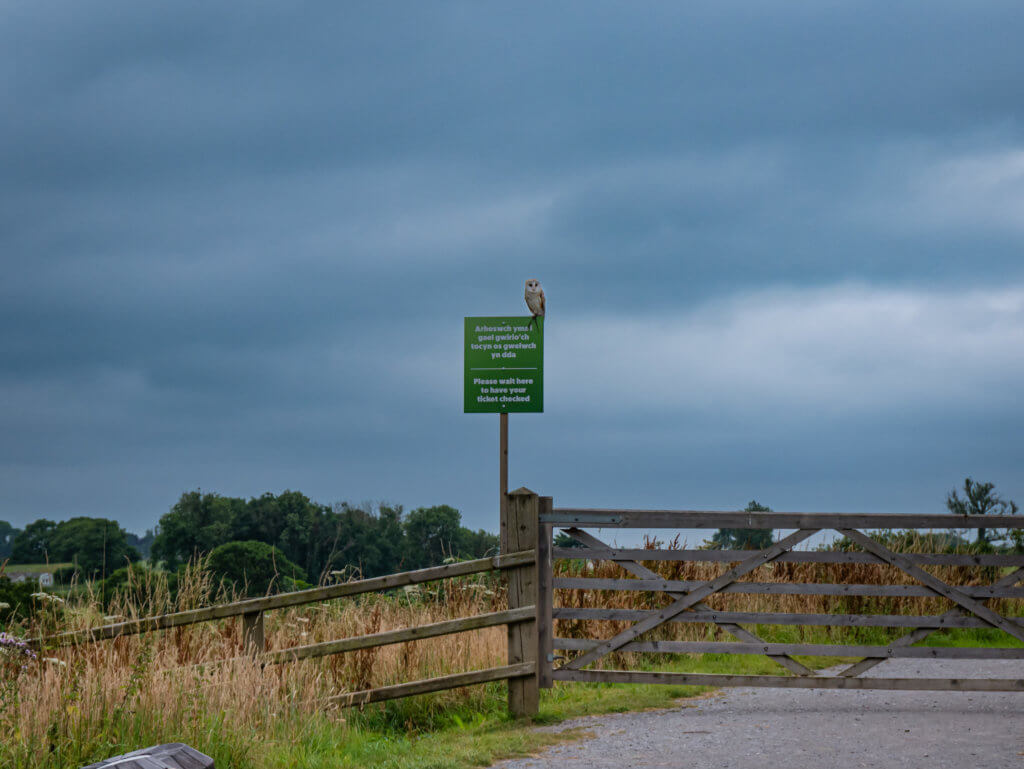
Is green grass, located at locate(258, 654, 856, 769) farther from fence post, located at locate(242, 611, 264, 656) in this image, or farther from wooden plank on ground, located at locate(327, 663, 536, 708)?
fence post, located at locate(242, 611, 264, 656)

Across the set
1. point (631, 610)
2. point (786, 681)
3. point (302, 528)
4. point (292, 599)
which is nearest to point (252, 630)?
point (292, 599)

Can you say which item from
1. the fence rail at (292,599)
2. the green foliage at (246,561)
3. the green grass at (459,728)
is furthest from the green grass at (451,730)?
the green foliage at (246,561)

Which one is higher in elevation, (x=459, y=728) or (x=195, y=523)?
(x=195, y=523)

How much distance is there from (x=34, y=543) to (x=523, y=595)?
1041 centimetres

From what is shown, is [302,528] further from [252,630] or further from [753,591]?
[753,591]

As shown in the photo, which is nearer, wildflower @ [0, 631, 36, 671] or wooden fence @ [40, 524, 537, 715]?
wildflower @ [0, 631, 36, 671]

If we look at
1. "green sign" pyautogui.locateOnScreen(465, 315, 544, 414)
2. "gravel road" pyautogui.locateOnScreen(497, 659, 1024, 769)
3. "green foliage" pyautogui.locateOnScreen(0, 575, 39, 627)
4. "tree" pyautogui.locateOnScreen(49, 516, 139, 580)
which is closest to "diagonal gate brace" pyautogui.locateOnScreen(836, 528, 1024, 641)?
"gravel road" pyautogui.locateOnScreen(497, 659, 1024, 769)

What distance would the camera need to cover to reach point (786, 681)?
872 cm

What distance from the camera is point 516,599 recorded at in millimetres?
8586

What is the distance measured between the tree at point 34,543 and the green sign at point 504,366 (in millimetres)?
4707

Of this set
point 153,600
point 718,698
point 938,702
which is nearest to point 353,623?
point 153,600

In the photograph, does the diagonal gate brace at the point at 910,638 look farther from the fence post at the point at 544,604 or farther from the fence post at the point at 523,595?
the fence post at the point at 523,595

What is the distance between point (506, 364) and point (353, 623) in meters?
3.18

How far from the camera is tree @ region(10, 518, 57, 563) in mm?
10094
